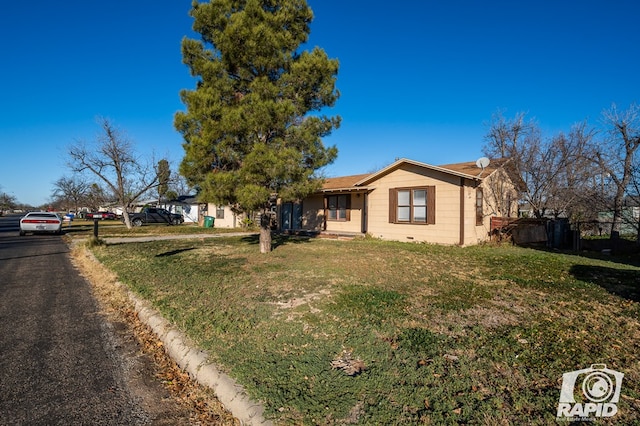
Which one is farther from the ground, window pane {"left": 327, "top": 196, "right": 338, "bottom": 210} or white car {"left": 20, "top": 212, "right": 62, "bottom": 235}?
window pane {"left": 327, "top": 196, "right": 338, "bottom": 210}

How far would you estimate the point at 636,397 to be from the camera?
255 centimetres

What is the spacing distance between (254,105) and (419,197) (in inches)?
322

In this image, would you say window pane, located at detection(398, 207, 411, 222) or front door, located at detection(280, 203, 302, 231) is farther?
front door, located at detection(280, 203, 302, 231)

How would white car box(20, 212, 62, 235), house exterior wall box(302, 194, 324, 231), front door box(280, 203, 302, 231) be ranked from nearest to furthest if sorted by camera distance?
house exterior wall box(302, 194, 324, 231) < white car box(20, 212, 62, 235) < front door box(280, 203, 302, 231)

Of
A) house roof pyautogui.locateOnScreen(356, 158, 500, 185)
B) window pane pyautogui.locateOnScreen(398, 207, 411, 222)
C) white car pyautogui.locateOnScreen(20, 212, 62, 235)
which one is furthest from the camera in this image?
white car pyautogui.locateOnScreen(20, 212, 62, 235)

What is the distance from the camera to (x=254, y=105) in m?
8.55

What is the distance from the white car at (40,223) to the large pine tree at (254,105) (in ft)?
50.3

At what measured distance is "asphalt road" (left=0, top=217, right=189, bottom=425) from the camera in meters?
2.60

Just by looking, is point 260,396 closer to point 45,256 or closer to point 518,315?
point 518,315

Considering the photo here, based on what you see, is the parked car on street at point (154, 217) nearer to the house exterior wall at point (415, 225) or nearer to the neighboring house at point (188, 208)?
the neighboring house at point (188, 208)

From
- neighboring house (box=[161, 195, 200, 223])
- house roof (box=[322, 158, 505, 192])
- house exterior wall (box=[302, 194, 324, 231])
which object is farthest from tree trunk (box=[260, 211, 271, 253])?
neighboring house (box=[161, 195, 200, 223])

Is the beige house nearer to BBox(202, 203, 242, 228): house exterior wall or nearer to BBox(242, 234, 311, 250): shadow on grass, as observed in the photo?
BBox(242, 234, 311, 250): shadow on grass

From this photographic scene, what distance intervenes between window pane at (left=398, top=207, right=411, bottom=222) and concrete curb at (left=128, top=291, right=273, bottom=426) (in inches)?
444

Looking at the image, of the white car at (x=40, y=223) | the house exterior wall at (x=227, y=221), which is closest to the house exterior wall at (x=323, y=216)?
the house exterior wall at (x=227, y=221)
